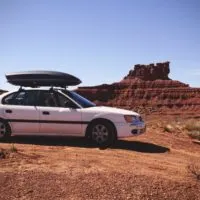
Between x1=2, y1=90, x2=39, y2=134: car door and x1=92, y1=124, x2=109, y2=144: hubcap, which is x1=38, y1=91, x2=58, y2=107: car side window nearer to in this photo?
x1=2, y1=90, x2=39, y2=134: car door

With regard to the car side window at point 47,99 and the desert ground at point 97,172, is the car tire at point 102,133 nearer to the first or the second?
the desert ground at point 97,172

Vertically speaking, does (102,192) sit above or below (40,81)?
below

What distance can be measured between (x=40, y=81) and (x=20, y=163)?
348 centimetres

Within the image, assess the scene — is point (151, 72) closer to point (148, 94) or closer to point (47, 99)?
point (148, 94)

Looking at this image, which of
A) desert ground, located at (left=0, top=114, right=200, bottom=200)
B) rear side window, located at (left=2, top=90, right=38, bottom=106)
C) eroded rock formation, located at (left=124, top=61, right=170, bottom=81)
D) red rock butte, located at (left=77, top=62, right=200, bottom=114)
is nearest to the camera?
desert ground, located at (left=0, top=114, right=200, bottom=200)

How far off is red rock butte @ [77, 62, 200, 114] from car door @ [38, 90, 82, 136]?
269ft

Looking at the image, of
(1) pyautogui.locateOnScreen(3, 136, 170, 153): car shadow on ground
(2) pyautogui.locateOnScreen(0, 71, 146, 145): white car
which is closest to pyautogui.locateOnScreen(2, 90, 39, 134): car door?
(2) pyautogui.locateOnScreen(0, 71, 146, 145): white car

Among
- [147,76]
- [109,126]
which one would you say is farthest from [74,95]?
[147,76]

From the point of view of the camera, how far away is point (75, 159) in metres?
7.46

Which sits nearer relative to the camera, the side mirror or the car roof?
the side mirror

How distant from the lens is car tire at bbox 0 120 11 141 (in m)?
9.82

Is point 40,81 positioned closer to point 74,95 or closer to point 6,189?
point 74,95

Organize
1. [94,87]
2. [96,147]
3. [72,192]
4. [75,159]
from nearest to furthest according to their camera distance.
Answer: [72,192], [75,159], [96,147], [94,87]

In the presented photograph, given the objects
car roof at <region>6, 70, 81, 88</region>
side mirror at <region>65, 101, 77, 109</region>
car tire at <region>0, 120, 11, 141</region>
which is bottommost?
car tire at <region>0, 120, 11, 141</region>
